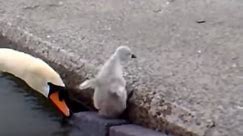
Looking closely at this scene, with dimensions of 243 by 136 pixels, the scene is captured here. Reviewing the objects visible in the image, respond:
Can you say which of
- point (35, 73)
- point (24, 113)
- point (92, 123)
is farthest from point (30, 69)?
point (92, 123)

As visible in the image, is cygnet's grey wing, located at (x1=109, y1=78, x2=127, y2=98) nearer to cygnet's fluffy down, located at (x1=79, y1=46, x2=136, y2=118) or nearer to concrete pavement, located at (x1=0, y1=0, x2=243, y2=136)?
cygnet's fluffy down, located at (x1=79, y1=46, x2=136, y2=118)

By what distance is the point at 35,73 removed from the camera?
3066 mm

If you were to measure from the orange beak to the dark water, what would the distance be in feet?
0.14

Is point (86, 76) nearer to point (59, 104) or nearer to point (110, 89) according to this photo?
point (59, 104)

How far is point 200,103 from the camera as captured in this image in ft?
8.49

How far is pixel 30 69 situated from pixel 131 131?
2.27 feet

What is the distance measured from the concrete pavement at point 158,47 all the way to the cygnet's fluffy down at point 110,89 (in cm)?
9

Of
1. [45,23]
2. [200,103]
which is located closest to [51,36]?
[45,23]

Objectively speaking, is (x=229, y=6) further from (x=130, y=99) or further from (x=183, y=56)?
(x=130, y=99)

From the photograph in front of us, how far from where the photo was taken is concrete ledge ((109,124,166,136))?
2.58m

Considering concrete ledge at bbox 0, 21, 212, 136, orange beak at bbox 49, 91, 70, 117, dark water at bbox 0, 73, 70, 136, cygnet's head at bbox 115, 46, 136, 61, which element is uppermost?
cygnet's head at bbox 115, 46, 136, 61

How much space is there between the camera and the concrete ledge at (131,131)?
2576 mm

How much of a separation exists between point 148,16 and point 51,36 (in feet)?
1.79

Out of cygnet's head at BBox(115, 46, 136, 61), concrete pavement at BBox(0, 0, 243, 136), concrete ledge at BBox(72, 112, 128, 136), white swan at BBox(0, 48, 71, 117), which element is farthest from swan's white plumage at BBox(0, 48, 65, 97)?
cygnet's head at BBox(115, 46, 136, 61)
